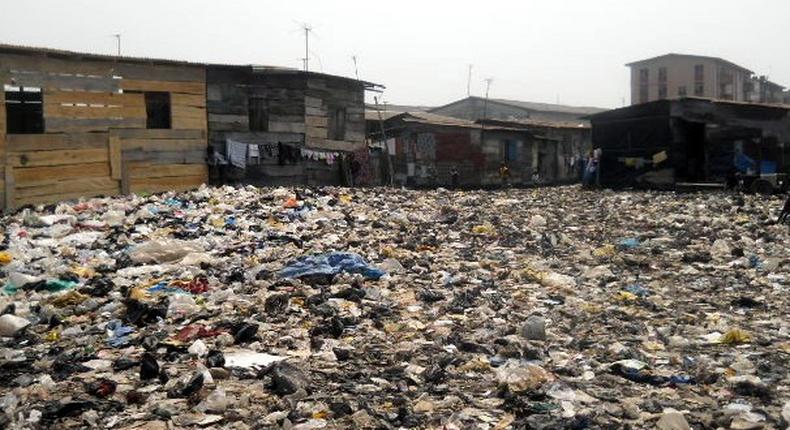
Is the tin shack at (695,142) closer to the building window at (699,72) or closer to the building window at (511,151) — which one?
the building window at (511,151)

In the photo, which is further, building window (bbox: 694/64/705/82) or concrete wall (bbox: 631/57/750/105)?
building window (bbox: 694/64/705/82)

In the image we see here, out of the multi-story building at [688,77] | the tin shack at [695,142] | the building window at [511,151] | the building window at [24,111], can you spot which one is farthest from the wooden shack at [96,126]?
the multi-story building at [688,77]

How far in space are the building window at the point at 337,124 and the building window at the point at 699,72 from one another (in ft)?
129

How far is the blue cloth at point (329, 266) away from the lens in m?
5.88

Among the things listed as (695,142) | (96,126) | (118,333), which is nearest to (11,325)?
(118,333)

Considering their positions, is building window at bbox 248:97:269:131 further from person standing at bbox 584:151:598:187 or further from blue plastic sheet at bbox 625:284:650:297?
person standing at bbox 584:151:598:187

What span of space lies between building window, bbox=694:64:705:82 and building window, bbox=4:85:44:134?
46.6 metres

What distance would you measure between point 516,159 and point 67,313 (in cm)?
2258

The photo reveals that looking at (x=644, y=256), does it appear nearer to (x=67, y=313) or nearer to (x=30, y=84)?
(x=67, y=313)

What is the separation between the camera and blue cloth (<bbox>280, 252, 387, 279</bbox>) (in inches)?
231

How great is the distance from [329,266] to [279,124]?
9576mm

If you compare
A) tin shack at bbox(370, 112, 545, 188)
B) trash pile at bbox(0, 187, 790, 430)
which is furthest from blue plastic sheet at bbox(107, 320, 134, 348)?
tin shack at bbox(370, 112, 545, 188)

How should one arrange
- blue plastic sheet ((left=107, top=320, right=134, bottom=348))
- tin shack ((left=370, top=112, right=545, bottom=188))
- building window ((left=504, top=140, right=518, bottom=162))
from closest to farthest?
1. blue plastic sheet ((left=107, top=320, right=134, bottom=348))
2. tin shack ((left=370, top=112, right=545, bottom=188))
3. building window ((left=504, top=140, right=518, bottom=162))

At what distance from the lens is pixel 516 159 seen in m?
25.9
